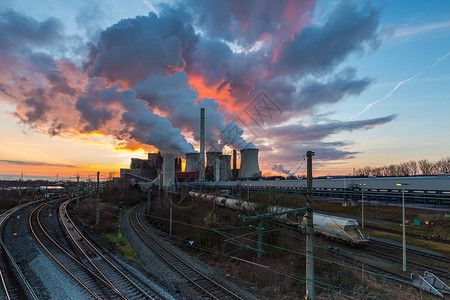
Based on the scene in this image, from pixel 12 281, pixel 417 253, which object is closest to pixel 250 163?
pixel 417 253

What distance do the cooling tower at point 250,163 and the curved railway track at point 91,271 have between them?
5333 centimetres

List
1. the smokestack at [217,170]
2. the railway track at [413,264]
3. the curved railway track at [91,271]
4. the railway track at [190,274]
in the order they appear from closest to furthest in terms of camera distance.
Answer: the curved railway track at [91,271], the railway track at [190,274], the railway track at [413,264], the smokestack at [217,170]

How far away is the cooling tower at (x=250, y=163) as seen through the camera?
241ft

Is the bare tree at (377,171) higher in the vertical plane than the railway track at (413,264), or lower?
higher

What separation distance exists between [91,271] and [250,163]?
→ 60.5m

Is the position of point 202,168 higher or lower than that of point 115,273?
higher

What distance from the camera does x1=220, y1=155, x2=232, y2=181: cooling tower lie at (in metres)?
92.3

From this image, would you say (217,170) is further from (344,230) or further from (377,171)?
(377,171)

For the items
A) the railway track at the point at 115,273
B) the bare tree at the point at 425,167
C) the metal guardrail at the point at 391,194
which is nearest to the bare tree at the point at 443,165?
the bare tree at the point at 425,167

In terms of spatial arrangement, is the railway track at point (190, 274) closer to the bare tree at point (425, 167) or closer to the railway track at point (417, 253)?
the railway track at point (417, 253)

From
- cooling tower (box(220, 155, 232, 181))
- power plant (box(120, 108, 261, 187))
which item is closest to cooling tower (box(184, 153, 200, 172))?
power plant (box(120, 108, 261, 187))

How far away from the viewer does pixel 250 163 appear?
74500mm

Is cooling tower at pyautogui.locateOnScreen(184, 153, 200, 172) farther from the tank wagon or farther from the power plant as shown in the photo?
the tank wagon

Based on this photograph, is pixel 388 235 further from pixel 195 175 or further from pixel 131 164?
pixel 131 164
